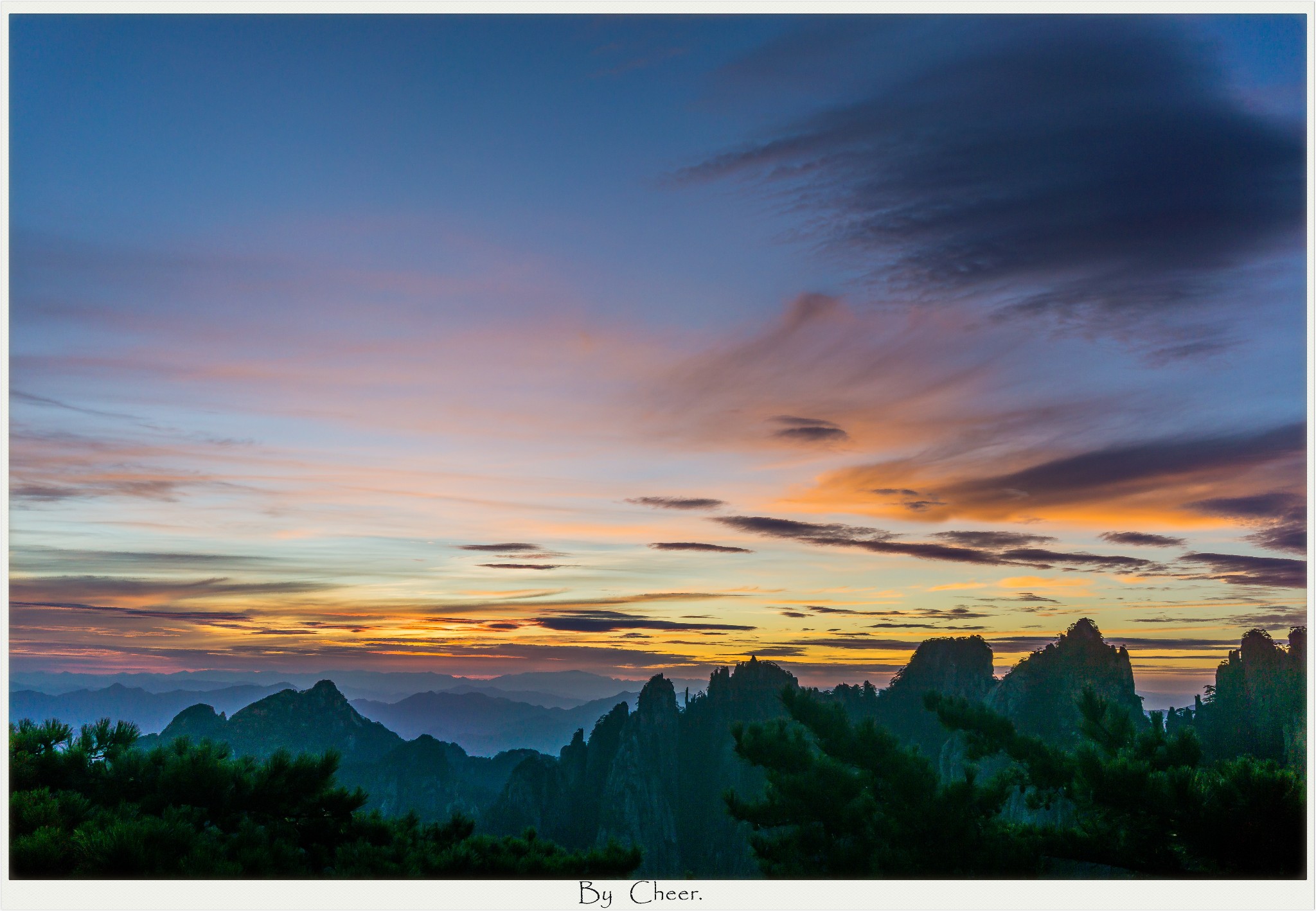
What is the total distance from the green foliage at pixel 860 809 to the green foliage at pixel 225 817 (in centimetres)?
127

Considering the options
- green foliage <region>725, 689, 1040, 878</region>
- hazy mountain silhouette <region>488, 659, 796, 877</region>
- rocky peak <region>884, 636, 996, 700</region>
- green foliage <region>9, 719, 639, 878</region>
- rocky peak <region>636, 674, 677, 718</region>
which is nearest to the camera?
green foliage <region>9, 719, 639, 878</region>

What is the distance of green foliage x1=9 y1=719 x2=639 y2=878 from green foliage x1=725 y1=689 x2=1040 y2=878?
1267mm

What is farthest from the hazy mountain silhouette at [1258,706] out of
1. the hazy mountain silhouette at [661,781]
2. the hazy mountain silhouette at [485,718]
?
the hazy mountain silhouette at [485,718]

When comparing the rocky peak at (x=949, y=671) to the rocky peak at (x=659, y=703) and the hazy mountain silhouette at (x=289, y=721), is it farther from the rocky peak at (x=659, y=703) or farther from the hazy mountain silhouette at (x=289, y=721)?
the hazy mountain silhouette at (x=289, y=721)

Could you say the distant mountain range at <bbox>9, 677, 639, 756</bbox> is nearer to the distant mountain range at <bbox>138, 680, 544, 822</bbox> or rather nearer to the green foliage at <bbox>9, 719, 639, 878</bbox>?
the distant mountain range at <bbox>138, 680, 544, 822</bbox>

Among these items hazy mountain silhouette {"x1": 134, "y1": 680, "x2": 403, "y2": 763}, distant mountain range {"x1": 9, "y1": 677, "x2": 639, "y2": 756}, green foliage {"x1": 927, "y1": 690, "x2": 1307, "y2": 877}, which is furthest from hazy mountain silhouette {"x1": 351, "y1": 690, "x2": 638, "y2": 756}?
green foliage {"x1": 927, "y1": 690, "x2": 1307, "y2": 877}

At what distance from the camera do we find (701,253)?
523 centimetres

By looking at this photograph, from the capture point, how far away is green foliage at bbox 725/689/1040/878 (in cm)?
444

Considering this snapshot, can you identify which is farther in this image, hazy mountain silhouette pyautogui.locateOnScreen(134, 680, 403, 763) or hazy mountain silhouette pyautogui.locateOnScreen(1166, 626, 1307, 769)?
hazy mountain silhouette pyautogui.locateOnScreen(134, 680, 403, 763)

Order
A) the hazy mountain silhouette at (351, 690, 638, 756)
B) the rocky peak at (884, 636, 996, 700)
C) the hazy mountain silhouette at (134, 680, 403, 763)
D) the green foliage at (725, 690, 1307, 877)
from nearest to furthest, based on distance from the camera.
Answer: the green foliage at (725, 690, 1307, 877)
the hazy mountain silhouette at (134, 680, 403, 763)
the hazy mountain silhouette at (351, 690, 638, 756)
the rocky peak at (884, 636, 996, 700)

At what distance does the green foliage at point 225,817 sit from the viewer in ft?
13.0

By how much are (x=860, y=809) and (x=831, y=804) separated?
0.22m

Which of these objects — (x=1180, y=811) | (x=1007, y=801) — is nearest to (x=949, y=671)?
(x=1007, y=801)
